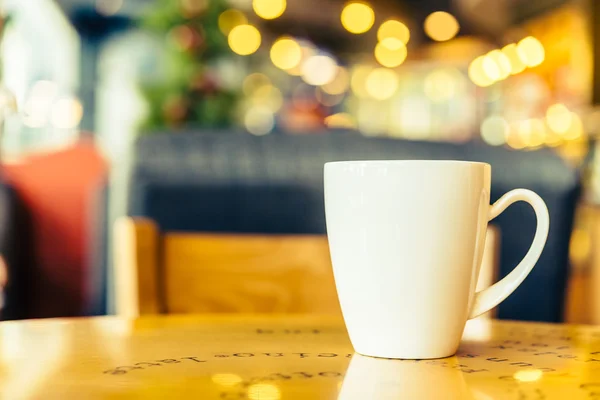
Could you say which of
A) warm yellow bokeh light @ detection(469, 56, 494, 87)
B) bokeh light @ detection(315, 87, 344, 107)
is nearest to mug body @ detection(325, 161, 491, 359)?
warm yellow bokeh light @ detection(469, 56, 494, 87)

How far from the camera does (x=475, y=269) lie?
1.45 feet

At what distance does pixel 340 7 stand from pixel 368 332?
25.3 ft

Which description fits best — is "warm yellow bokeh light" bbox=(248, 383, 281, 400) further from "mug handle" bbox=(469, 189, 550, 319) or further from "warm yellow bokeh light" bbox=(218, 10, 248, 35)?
"warm yellow bokeh light" bbox=(218, 10, 248, 35)

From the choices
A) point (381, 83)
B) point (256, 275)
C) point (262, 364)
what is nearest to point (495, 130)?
point (381, 83)

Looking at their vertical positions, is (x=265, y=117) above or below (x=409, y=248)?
above

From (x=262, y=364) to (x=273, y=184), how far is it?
1025mm

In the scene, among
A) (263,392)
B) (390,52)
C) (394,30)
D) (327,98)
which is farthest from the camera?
(327,98)

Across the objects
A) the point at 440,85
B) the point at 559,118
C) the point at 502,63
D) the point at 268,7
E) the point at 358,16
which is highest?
the point at 358,16

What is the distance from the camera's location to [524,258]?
1.47 feet

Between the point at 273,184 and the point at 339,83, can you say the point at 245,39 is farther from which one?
the point at 273,184

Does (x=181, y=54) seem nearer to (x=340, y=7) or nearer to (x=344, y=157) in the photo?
(x=344, y=157)

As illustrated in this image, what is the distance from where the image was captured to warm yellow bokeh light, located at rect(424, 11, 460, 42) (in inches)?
300

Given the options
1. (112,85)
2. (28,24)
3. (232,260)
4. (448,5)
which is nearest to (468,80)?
(448,5)

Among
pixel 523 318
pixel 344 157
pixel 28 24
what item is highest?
pixel 28 24
